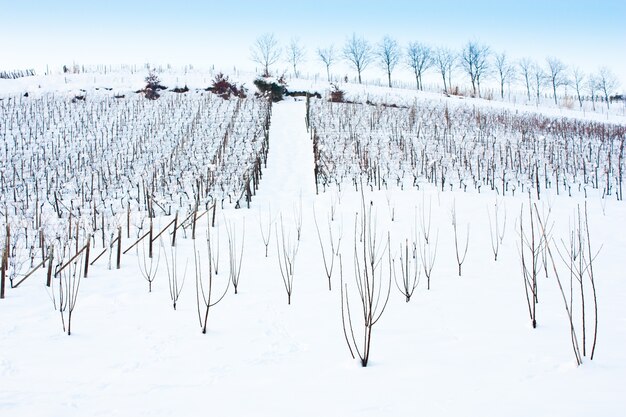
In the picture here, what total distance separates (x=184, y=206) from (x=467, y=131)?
13179mm

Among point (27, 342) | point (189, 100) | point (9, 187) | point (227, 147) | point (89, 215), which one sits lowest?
point (27, 342)

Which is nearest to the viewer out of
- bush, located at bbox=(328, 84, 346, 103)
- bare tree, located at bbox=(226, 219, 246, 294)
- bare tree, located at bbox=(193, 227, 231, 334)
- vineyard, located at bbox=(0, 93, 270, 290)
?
bare tree, located at bbox=(193, 227, 231, 334)

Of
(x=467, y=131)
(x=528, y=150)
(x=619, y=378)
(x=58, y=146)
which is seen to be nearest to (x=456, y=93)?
(x=467, y=131)

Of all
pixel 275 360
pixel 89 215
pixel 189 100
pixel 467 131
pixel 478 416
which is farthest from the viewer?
pixel 189 100

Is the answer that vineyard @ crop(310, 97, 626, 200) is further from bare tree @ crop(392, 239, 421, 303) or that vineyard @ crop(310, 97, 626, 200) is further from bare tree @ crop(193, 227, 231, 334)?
bare tree @ crop(193, 227, 231, 334)

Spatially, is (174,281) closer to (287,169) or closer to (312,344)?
(312,344)

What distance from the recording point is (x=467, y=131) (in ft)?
58.0

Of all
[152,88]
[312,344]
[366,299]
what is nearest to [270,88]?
[152,88]

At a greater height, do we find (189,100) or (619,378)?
(189,100)

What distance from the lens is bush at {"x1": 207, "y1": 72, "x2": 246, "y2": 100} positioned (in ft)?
82.2

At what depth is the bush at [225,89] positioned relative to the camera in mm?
25047

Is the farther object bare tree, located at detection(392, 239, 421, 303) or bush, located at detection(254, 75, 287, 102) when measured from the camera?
bush, located at detection(254, 75, 287, 102)

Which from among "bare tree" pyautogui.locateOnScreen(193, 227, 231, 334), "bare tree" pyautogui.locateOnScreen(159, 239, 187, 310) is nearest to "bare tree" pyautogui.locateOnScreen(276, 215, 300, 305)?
"bare tree" pyautogui.locateOnScreen(193, 227, 231, 334)

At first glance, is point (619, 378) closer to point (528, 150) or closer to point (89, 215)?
point (89, 215)
